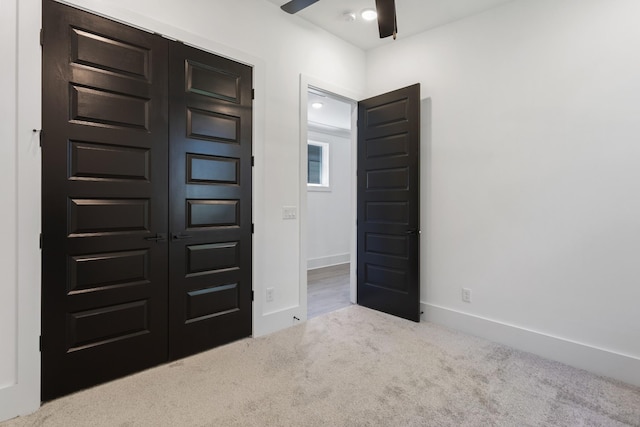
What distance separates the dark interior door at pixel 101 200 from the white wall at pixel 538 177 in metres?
2.45

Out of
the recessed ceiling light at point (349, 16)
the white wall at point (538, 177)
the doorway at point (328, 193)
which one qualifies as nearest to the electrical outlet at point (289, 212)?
Answer: the white wall at point (538, 177)

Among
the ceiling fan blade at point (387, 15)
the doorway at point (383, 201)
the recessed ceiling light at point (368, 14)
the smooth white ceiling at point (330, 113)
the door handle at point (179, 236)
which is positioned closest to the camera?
the ceiling fan blade at point (387, 15)

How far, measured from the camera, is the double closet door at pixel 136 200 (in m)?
1.89

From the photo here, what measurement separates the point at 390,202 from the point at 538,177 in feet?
4.21

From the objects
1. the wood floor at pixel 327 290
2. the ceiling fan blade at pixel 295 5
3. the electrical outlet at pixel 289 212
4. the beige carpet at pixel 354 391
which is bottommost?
the beige carpet at pixel 354 391

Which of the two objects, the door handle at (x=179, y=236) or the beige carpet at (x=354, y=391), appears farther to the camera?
the door handle at (x=179, y=236)

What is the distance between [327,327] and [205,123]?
2.08 metres

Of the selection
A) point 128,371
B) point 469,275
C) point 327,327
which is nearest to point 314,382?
point 327,327

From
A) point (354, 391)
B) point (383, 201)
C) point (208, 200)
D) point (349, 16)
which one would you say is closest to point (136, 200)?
point (208, 200)

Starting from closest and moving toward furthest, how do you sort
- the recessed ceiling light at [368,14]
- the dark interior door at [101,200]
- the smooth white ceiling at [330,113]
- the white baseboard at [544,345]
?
the dark interior door at [101,200] → the white baseboard at [544,345] → the recessed ceiling light at [368,14] → the smooth white ceiling at [330,113]

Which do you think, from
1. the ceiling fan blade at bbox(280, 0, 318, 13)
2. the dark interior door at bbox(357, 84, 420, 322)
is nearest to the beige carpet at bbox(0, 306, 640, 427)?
the dark interior door at bbox(357, 84, 420, 322)

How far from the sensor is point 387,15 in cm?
175

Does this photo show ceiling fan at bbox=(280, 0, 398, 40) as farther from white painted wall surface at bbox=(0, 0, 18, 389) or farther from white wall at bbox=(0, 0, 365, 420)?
white painted wall surface at bbox=(0, 0, 18, 389)

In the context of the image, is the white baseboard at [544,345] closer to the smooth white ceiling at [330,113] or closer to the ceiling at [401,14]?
the ceiling at [401,14]
